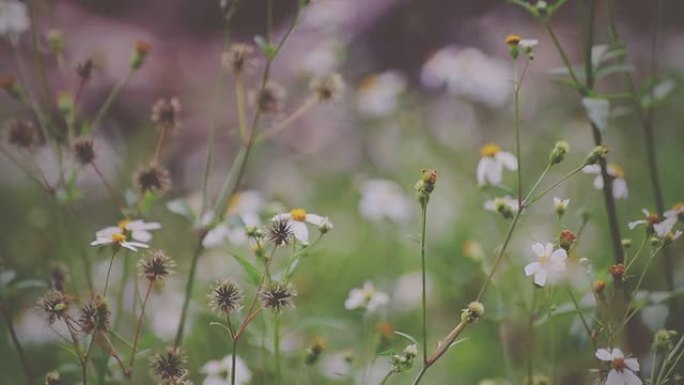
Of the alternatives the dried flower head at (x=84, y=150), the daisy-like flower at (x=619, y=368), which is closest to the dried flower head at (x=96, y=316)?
the dried flower head at (x=84, y=150)

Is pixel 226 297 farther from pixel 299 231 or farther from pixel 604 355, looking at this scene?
pixel 604 355

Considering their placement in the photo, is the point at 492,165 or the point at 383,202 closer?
the point at 492,165

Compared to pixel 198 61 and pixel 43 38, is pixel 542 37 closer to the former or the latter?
pixel 198 61

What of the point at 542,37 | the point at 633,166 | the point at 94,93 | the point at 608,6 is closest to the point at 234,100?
the point at 94,93

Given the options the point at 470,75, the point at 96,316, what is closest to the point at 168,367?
the point at 96,316

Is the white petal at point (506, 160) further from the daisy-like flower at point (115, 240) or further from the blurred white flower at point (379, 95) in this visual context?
the blurred white flower at point (379, 95)

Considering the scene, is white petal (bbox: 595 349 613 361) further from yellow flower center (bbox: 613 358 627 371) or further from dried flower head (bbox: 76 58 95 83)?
dried flower head (bbox: 76 58 95 83)

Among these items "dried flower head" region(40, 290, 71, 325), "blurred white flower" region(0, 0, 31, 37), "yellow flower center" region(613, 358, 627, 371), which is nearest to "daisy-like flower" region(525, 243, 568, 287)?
"yellow flower center" region(613, 358, 627, 371)
